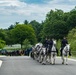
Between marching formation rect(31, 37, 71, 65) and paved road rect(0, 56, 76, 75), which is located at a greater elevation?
marching formation rect(31, 37, 71, 65)

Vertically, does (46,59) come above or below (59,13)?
below

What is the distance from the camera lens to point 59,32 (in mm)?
144875

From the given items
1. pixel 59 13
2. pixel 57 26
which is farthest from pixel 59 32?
pixel 59 13

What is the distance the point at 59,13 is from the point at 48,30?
12.4m

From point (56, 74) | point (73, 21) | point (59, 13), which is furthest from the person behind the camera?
point (59, 13)

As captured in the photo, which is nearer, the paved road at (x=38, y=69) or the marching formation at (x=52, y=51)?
the paved road at (x=38, y=69)

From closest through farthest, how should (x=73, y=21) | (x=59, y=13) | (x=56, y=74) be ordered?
1. (x=56, y=74)
2. (x=73, y=21)
3. (x=59, y=13)

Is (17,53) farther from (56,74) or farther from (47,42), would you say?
(56,74)

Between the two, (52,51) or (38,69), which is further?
(52,51)

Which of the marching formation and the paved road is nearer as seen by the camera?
the paved road

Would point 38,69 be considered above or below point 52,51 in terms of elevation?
below

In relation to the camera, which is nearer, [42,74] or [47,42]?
[42,74]

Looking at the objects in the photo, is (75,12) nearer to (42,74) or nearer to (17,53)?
(17,53)

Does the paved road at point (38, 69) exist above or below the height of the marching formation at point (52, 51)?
below
